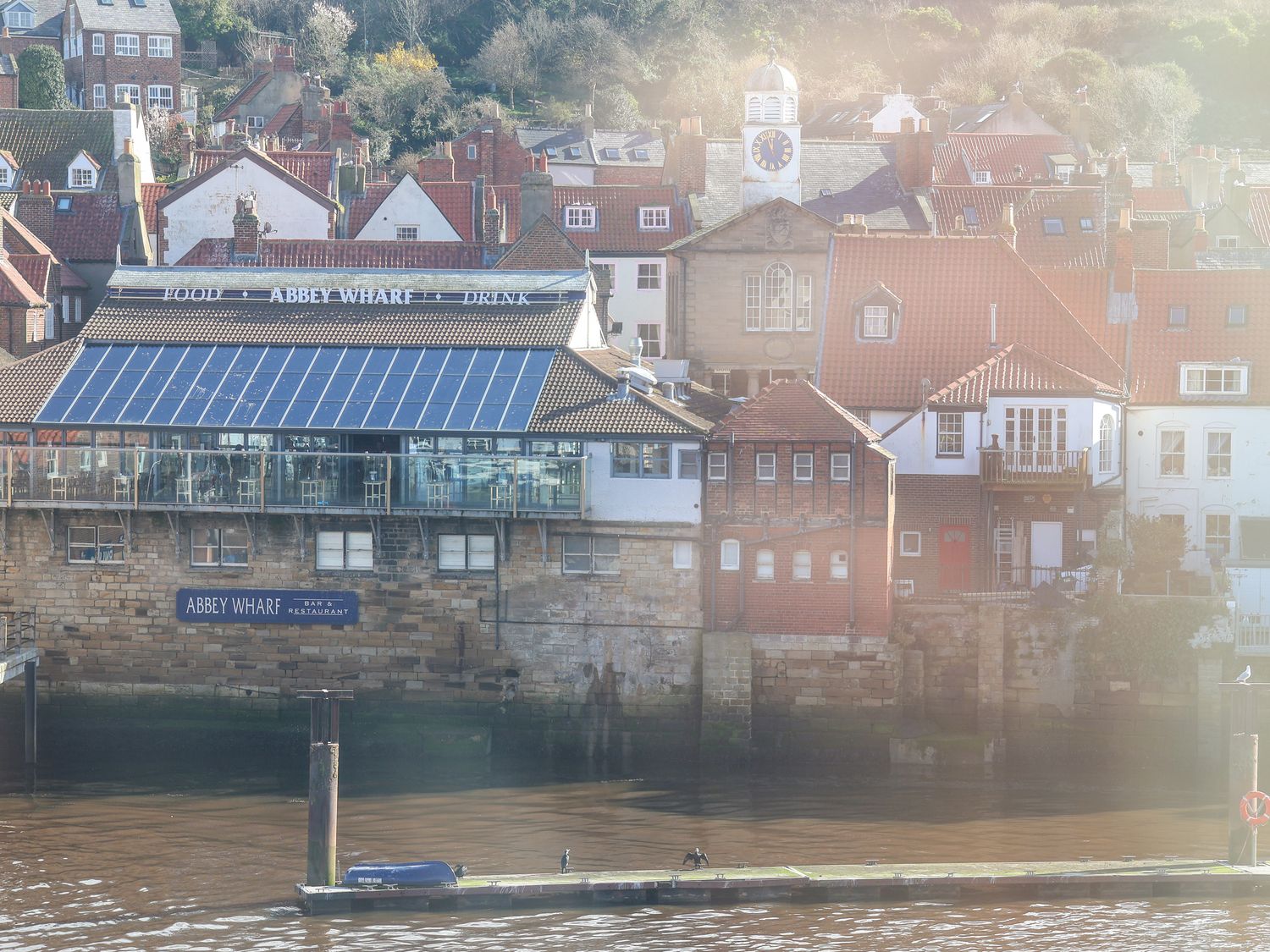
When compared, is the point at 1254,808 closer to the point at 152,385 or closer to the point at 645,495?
the point at 645,495

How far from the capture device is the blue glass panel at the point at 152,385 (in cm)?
5891

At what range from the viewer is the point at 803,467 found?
56062 mm

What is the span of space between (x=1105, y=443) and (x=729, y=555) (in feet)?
41.4

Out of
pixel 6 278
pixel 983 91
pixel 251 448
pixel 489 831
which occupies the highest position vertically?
pixel 983 91

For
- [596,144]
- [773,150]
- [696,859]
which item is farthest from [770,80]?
[696,859]

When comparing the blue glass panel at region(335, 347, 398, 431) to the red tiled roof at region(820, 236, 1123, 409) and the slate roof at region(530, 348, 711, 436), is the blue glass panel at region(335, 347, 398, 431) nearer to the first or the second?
the slate roof at region(530, 348, 711, 436)

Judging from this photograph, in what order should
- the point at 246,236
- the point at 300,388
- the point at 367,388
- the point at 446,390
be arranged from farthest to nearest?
the point at 246,236
the point at 300,388
the point at 367,388
the point at 446,390

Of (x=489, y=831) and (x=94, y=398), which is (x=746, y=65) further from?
(x=489, y=831)

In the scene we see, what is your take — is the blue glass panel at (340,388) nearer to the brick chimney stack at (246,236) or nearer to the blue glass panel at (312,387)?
the blue glass panel at (312,387)

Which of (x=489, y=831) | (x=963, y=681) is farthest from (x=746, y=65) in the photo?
(x=489, y=831)

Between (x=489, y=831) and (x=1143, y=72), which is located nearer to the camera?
(x=489, y=831)

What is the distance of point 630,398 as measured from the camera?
57594 mm

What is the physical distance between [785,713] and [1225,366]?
18029 millimetres

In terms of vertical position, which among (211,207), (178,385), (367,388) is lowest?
(367,388)
